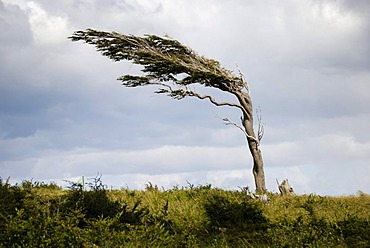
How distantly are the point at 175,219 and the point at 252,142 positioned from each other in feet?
30.0

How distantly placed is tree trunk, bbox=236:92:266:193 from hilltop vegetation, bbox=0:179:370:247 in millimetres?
3675

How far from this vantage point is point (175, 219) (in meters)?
14.2

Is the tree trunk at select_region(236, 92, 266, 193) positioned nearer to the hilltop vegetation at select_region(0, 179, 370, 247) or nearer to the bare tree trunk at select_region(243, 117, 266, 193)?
the bare tree trunk at select_region(243, 117, 266, 193)

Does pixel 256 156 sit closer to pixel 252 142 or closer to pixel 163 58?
pixel 252 142

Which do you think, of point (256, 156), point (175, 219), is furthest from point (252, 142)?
point (175, 219)

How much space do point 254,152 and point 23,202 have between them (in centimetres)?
1203

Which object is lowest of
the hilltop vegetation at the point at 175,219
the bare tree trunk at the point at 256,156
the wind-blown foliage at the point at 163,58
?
the hilltop vegetation at the point at 175,219

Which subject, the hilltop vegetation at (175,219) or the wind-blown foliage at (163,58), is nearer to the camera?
the hilltop vegetation at (175,219)

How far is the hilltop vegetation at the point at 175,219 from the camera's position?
7.17m

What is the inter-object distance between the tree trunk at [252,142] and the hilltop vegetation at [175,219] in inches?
145

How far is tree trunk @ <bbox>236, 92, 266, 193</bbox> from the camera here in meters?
22.5

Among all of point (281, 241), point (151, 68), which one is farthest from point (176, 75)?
point (281, 241)

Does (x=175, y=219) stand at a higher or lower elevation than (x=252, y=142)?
lower

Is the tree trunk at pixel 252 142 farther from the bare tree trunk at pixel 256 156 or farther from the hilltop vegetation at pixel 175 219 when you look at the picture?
the hilltop vegetation at pixel 175 219
